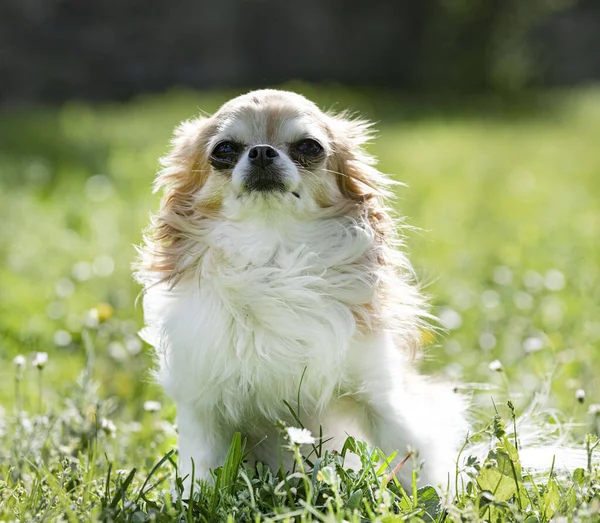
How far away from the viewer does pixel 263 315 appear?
277 centimetres

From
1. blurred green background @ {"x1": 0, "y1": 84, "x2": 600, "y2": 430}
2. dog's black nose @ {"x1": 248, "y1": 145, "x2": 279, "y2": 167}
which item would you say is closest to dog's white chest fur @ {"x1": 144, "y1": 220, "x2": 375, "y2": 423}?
dog's black nose @ {"x1": 248, "y1": 145, "x2": 279, "y2": 167}

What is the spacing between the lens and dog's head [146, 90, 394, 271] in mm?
2791

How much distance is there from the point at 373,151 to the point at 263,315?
7.16 meters

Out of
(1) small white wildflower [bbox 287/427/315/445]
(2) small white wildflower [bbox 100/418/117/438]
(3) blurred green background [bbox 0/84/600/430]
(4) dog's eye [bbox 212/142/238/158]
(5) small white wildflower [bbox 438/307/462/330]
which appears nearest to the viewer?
(1) small white wildflower [bbox 287/427/315/445]

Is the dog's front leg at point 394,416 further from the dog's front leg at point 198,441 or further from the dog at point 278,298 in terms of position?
the dog's front leg at point 198,441

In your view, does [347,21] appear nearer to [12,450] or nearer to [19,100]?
[19,100]

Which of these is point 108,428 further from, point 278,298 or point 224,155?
point 224,155

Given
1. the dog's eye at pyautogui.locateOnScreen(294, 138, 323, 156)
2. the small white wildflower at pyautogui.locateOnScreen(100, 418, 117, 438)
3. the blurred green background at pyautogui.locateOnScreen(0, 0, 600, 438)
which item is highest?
the blurred green background at pyautogui.locateOnScreen(0, 0, 600, 438)

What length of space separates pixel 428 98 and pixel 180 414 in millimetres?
13604

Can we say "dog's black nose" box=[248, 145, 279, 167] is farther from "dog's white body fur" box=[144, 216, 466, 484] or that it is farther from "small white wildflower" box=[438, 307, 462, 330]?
"small white wildflower" box=[438, 307, 462, 330]

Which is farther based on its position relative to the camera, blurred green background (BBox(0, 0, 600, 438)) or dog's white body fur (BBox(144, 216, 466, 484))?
blurred green background (BBox(0, 0, 600, 438))

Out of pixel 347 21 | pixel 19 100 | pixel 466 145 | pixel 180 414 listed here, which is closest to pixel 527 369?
pixel 180 414

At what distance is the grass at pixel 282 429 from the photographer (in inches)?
98.0

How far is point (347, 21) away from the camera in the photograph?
1675 centimetres
